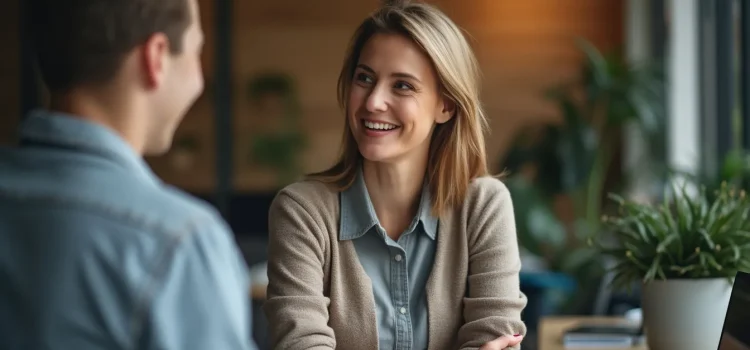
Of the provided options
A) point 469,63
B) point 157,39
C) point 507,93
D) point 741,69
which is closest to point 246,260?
point 507,93

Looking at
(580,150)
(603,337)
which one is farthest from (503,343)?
Result: (580,150)

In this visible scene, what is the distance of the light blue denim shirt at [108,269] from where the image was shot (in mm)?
1024

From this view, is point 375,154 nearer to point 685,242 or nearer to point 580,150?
point 685,242

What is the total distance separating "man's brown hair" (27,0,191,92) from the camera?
3.74 ft

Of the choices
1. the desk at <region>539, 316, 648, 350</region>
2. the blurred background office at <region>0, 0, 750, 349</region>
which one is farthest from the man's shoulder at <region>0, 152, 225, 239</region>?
the blurred background office at <region>0, 0, 750, 349</region>

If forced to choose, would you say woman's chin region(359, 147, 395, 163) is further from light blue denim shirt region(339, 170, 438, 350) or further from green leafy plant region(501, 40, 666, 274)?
green leafy plant region(501, 40, 666, 274)

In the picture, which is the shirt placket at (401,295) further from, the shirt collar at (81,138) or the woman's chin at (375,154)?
the shirt collar at (81,138)

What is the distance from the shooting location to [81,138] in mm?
1113

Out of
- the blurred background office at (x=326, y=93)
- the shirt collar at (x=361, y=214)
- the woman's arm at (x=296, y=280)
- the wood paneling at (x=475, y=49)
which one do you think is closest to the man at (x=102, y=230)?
the woman's arm at (x=296, y=280)

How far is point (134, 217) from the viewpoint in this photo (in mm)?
1044

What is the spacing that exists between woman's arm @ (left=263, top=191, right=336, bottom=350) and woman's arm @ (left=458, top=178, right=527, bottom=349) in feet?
0.92

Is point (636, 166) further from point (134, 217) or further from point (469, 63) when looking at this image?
point (134, 217)

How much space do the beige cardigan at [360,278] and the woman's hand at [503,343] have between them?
0.02 m

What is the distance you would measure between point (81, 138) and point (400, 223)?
3.91 feet
